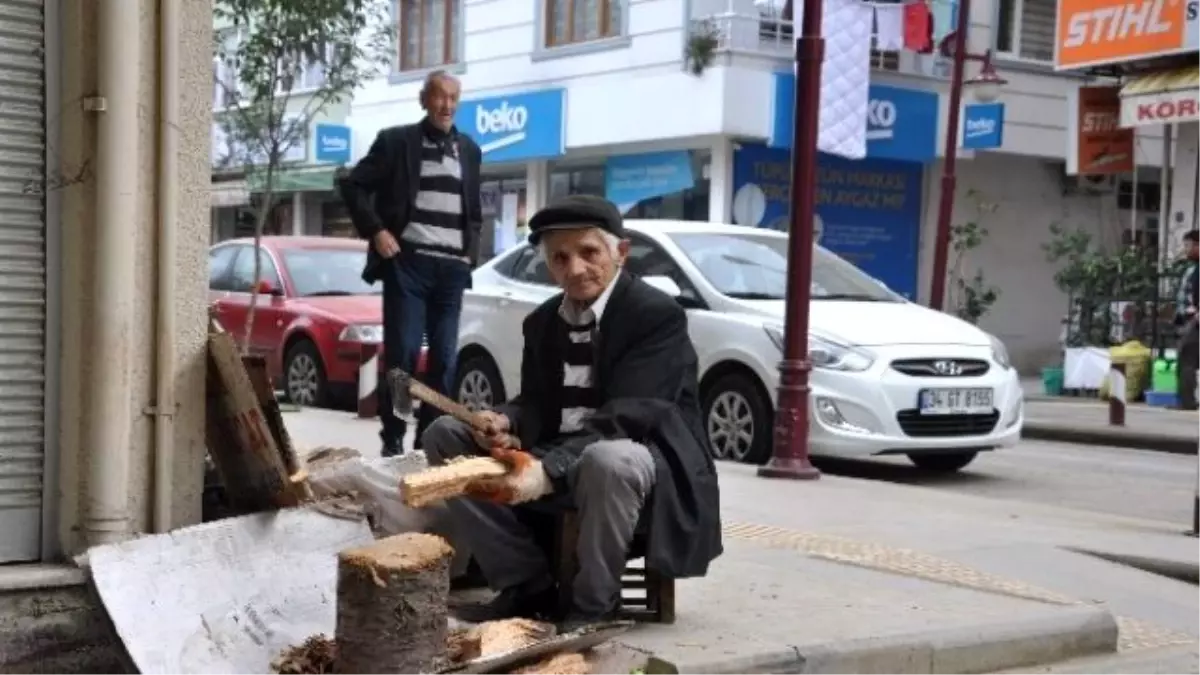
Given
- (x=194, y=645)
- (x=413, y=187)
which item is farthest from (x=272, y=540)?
(x=413, y=187)

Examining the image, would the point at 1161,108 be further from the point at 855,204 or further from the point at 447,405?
the point at 447,405

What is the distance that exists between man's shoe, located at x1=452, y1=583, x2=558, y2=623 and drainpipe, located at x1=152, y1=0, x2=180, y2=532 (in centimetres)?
102

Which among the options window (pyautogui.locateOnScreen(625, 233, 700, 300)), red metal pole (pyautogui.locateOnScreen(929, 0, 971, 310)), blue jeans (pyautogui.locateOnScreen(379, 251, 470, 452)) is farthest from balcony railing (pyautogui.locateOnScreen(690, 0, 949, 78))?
blue jeans (pyautogui.locateOnScreen(379, 251, 470, 452))

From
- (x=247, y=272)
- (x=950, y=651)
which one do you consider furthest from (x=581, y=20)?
(x=950, y=651)

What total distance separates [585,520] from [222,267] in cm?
1058

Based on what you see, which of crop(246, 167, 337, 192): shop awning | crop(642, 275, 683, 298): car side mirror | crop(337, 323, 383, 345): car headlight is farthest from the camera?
crop(246, 167, 337, 192): shop awning

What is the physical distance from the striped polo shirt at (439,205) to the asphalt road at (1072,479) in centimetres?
393

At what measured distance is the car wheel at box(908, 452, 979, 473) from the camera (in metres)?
10.3

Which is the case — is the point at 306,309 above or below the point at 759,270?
below

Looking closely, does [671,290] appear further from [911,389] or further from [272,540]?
[272,540]

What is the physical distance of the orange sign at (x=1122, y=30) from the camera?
16156 millimetres

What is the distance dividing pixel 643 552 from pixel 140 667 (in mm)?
1496

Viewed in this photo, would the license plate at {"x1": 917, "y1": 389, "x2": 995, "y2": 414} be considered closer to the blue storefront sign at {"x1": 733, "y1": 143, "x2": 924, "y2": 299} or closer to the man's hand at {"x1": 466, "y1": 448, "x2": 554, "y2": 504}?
the man's hand at {"x1": 466, "y1": 448, "x2": 554, "y2": 504}

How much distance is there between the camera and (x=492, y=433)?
4406 millimetres
